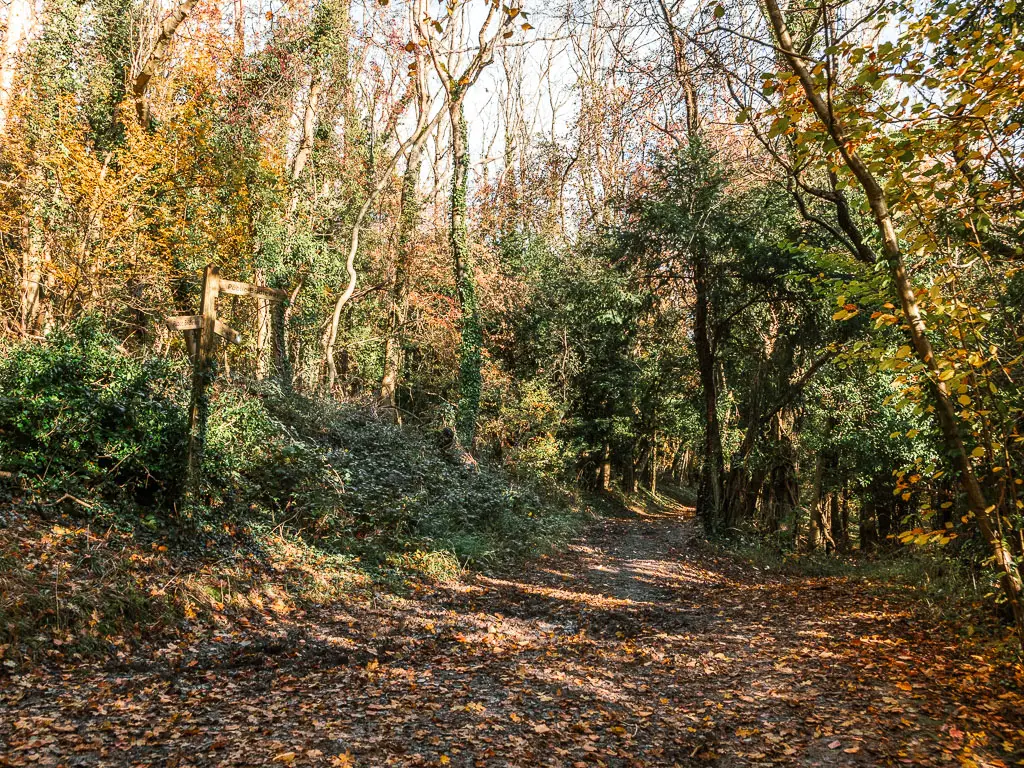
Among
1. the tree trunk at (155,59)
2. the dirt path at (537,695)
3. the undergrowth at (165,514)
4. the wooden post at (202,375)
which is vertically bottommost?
the dirt path at (537,695)

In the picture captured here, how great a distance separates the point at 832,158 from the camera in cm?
463

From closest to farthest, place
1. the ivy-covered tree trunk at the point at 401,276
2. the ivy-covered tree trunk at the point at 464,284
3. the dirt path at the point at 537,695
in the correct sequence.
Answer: the dirt path at the point at 537,695 < the ivy-covered tree trunk at the point at 464,284 < the ivy-covered tree trunk at the point at 401,276

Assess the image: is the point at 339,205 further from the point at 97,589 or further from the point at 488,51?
the point at 97,589

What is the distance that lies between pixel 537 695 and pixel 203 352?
533 cm

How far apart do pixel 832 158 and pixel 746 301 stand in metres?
10.5

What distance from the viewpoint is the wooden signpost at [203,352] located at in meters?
7.28

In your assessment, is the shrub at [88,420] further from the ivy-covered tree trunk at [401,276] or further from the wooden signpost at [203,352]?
the ivy-covered tree trunk at [401,276]

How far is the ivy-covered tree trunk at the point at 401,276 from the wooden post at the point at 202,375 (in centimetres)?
1322

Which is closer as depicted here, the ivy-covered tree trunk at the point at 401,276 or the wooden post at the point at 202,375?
the wooden post at the point at 202,375

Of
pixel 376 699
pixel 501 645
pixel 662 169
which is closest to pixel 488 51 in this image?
pixel 662 169

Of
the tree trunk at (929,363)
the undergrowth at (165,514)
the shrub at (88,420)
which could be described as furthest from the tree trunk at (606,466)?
the tree trunk at (929,363)

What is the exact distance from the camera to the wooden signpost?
7.28 metres

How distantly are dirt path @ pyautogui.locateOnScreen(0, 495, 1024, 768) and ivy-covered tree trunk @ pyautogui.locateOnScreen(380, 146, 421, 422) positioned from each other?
45.5 feet

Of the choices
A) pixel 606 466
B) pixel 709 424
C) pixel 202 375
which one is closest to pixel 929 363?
pixel 202 375
